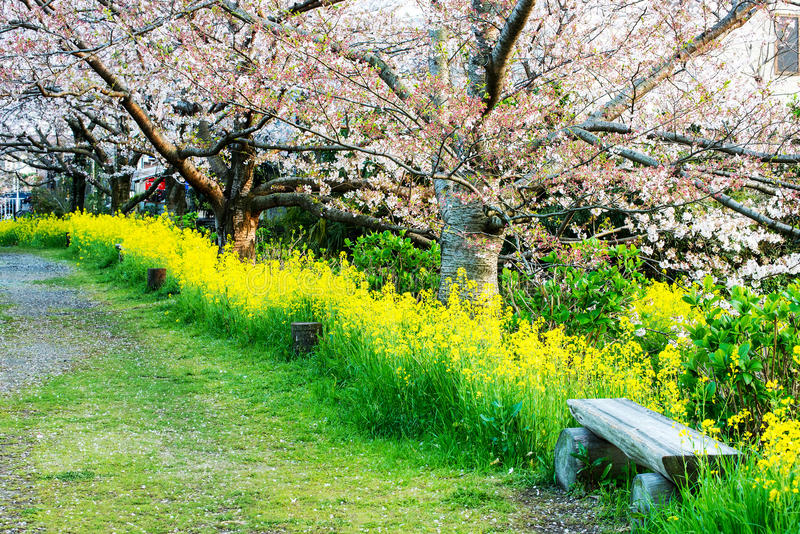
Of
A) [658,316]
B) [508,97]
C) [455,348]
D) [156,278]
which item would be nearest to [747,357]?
[455,348]

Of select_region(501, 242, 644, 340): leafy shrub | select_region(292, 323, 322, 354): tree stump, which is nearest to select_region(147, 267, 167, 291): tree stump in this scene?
select_region(292, 323, 322, 354): tree stump

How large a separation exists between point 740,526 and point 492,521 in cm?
140

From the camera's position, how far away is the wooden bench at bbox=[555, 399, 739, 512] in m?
3.33

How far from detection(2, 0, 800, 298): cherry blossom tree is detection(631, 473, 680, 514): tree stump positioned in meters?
2.89

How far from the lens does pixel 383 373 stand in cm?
600

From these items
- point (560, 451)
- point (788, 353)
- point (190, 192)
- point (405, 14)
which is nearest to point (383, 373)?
point (560, 451)

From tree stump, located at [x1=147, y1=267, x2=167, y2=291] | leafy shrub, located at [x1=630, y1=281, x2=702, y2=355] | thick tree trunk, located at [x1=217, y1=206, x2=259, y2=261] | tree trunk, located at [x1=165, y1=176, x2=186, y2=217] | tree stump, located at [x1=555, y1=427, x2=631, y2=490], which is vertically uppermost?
tree trunk, located at [x1=165, y1=176, x2=186, y2=217]

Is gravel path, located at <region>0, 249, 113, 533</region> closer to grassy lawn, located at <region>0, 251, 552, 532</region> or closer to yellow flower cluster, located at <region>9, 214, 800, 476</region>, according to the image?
grassy lawn, located at <region>0, 251, 552, 532</region>

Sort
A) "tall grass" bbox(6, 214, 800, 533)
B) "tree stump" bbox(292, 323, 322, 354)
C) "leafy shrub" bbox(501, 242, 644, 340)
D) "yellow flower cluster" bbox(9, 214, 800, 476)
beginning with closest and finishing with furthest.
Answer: "tall grass" bbox(6, 214, 800, 533), "yellow flower cluster" bbox(9, 214, 800, 476), "leafy shrub" bbox(501, 242, 644, 340), "tree stump" bbox(292, 323, 322, 354)

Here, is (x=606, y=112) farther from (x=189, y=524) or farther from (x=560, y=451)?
(x=189, y=524)

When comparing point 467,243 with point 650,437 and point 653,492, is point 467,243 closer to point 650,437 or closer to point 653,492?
point 650,437

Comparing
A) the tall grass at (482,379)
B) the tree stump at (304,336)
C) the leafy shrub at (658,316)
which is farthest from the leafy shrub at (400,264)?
the leafy shrub at (658,316)

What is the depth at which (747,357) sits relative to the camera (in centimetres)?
395

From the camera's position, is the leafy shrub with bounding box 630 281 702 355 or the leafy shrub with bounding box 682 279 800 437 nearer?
the leafy shrub with bounding box 682 279 800 437
